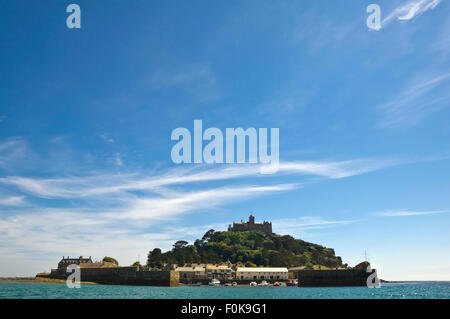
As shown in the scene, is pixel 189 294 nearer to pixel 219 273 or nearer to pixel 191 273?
pixel 191 273

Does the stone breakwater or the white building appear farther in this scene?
the white building

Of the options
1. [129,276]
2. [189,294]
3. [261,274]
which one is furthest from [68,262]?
[189,294]

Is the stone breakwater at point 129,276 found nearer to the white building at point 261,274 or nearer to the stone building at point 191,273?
the stone building at point 191,273

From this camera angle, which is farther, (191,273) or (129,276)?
(191,273)

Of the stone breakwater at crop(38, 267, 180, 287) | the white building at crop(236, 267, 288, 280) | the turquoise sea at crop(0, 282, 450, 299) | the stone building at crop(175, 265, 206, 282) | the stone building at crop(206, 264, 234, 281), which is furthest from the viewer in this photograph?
the stone building at crop(206, 264, 234, 281)

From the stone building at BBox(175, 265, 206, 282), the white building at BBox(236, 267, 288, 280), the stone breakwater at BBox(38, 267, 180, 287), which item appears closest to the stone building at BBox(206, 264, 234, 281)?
the stone building at BBox(175, 265, 206, 282)

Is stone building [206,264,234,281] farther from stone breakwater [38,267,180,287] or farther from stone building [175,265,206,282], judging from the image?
stone breakwater [38,267,180,287]

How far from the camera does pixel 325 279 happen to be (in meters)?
114
